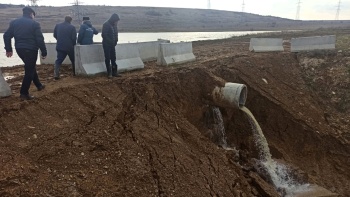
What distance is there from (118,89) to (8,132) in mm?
3171

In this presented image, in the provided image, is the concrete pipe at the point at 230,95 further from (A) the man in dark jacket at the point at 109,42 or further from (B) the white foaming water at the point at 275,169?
(A) the man in dark jacket at the point at 109,42

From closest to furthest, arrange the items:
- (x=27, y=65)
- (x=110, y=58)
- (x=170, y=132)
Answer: (x=27, y=65), (x=170, y=132), (x=110, y=58)

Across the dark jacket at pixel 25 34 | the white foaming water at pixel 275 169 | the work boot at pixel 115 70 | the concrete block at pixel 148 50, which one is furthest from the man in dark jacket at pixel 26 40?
the white foaming water at pixel 275 169

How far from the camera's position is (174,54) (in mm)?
12172

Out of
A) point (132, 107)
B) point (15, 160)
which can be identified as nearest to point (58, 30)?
point (132, 107)

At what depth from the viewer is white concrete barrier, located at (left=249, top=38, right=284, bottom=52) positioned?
53.7ft

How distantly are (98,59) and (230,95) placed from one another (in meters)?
4.10

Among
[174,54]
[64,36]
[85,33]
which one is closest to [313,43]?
[174,54]

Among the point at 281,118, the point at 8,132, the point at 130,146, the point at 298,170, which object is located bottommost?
the point at 298,170

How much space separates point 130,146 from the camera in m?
6.50

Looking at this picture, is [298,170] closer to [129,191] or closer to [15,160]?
[129,191]

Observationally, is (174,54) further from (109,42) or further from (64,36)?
(64,36)

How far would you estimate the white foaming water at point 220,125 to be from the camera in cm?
1000

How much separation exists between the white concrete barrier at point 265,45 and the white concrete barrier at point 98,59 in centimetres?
774
